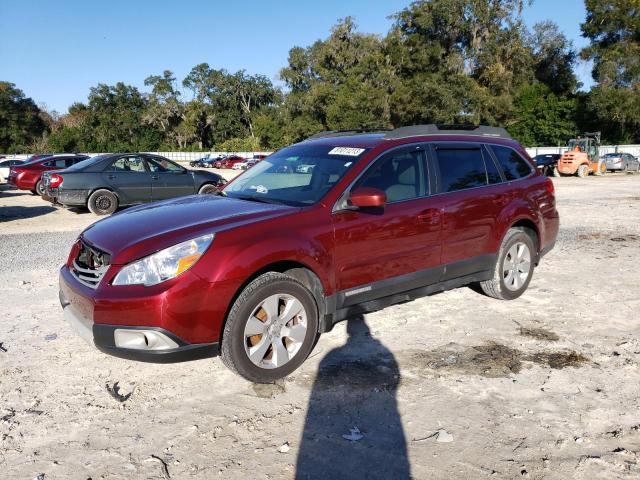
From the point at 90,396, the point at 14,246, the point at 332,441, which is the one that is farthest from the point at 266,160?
the point at 14,246

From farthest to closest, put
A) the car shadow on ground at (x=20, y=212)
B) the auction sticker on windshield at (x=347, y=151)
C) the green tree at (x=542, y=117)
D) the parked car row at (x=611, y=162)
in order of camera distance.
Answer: the green tree at (x=542, y=117) < the parked car row at (x=611, y=162) < the car shadow on ground at (x=20, y=212) < the auction sticker on windshield at (x=347, y=151)

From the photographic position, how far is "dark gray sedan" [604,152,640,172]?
35.2 m

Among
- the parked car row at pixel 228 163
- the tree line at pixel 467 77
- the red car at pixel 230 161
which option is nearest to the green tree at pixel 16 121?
the tree line at pixel 467 77

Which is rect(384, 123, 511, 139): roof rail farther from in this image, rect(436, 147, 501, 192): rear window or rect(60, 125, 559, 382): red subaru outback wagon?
rect(436, 147, 501, 192): rear window

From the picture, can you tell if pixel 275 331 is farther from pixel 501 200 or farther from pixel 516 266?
pixel 516 266

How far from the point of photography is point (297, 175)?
475 centimetres

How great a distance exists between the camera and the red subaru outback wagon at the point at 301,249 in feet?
11.2

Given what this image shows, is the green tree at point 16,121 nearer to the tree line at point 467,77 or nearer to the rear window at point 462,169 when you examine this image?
the tree line at point 467,77

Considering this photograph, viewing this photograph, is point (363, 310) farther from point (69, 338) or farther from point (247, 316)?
point (69, 338)

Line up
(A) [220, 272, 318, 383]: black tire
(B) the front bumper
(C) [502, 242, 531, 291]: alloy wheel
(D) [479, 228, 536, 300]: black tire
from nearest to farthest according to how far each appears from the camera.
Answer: (B) the front bumper → (A) [220, 272, 318, 383]: black tire → (D) [479, 228, 536, 300]: black tire → (C) [502, 242, 531, 291]: alloy wheel

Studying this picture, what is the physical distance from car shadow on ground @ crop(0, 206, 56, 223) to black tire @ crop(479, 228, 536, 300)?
12031 millimetres

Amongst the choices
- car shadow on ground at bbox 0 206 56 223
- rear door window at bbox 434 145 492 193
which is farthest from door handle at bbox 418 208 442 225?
car shadow on ground at bbox 0 206 56 223

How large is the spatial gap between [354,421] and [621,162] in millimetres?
38458

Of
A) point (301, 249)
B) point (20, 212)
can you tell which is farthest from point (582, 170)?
point (301, 249)
